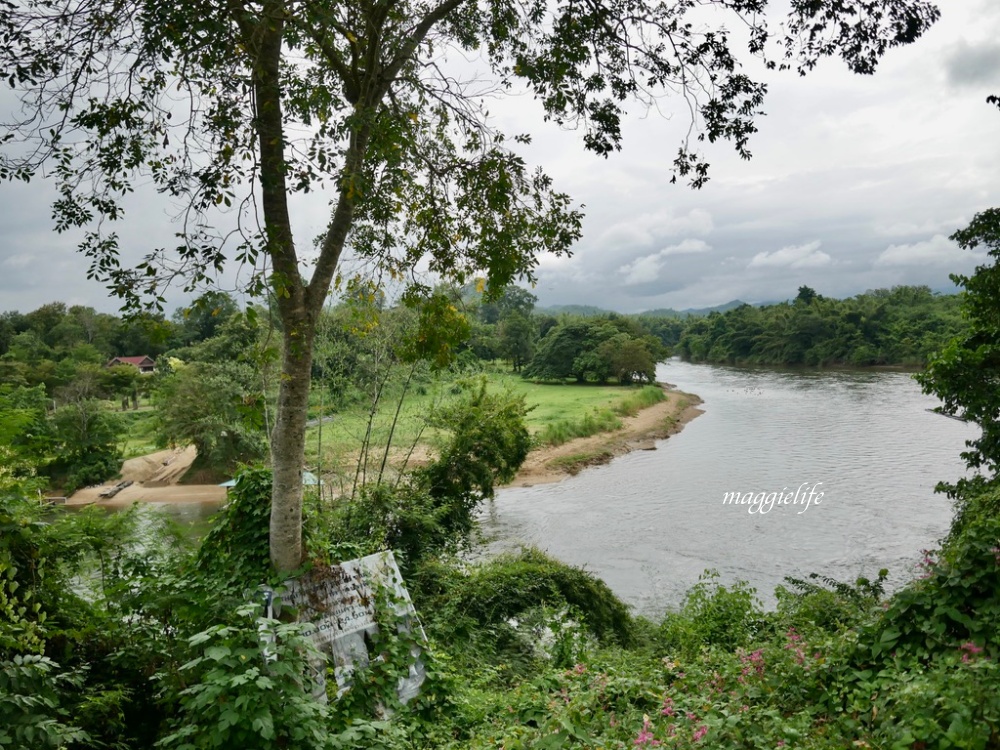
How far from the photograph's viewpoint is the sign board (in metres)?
4.67

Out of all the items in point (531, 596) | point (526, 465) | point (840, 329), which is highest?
point (840, 329)

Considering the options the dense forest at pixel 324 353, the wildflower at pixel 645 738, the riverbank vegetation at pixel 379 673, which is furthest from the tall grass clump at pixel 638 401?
the wildflower at pixel 645 738

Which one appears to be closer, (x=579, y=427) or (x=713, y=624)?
(x=713, y=624)

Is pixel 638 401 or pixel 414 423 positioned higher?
pixel 414 423

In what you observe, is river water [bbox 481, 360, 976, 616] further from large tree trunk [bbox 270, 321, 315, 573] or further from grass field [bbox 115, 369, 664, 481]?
large tree trunk [bbox 270, 321, 315, 573]

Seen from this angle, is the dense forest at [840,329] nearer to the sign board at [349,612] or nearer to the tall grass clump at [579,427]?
the tall grass clump at [579,427]

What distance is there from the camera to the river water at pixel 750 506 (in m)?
14.4

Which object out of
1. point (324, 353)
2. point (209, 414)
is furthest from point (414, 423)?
point (209, 414)

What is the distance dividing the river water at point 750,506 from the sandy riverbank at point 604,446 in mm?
797

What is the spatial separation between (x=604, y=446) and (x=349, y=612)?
954 inches

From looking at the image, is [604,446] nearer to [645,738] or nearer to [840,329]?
[645,738]

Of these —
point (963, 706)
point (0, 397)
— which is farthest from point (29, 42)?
point (963, 706)

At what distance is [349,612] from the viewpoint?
488cm

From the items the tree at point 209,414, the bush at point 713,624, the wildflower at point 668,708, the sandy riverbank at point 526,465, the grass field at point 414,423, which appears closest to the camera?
the wildflower at point 668,708
